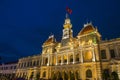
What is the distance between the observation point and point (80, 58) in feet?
105

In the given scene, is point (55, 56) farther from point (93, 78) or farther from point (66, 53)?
point (93, 78)

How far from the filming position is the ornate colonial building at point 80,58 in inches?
1070

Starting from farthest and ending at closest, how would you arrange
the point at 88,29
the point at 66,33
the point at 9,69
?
the point at 9,69, the point at 66,33, the point at 88,29

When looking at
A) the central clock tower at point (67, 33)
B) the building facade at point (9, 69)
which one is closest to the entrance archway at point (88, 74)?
the central clock tower at point (67, 33)

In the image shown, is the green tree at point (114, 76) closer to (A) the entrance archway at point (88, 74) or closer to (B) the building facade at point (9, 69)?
(A) the entrance archway at point (88, 74)

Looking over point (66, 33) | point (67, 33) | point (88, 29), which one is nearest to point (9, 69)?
point (66, 33)

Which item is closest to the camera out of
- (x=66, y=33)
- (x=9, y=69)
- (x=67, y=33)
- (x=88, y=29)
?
(x=88, y=29)

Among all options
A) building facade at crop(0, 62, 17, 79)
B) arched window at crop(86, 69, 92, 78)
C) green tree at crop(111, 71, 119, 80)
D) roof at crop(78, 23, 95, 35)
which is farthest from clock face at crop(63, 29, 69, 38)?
building facade at crop(0, 62, 17, 79)

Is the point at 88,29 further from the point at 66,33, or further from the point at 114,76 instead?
the point at 114,76

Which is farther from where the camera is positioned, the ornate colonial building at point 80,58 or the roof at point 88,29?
the roof at point 88,29

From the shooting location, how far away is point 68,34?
41219 millimetres

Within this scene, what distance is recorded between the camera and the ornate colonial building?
27.2 metres

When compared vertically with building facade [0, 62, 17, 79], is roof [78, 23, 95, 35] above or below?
above

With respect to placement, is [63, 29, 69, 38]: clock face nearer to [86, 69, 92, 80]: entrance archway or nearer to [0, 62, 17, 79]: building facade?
[86, 69, 92, 80]: entrance archway
